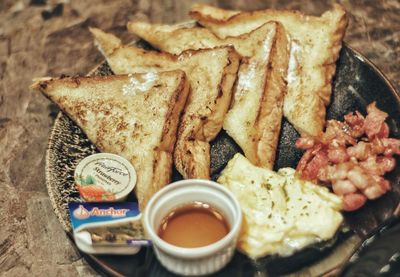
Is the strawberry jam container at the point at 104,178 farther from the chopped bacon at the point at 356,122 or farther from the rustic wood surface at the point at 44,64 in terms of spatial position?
the chopped bacon at the point at 356,122

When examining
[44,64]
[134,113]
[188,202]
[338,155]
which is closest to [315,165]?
[338,155]

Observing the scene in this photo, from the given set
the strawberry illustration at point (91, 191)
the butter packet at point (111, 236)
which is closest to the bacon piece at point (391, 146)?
the butter packet at point (111, 236)

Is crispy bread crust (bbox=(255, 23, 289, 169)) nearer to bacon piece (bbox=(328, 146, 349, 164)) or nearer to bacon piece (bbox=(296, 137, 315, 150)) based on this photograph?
bacon piece (bbox=(296, 137, 315, 150))

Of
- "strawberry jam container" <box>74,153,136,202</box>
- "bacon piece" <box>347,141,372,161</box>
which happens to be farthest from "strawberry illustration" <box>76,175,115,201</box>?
"bacon piece" <box>347,141,372,161</box>

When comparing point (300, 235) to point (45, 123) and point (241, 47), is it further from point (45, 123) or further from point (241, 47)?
point (45, 123)

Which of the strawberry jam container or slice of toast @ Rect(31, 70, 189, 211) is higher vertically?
slice of toast @ Rect(31, 70, 189, 211)

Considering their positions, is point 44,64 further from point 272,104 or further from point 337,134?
point 337,134

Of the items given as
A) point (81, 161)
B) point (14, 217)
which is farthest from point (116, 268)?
point (14, 217)
